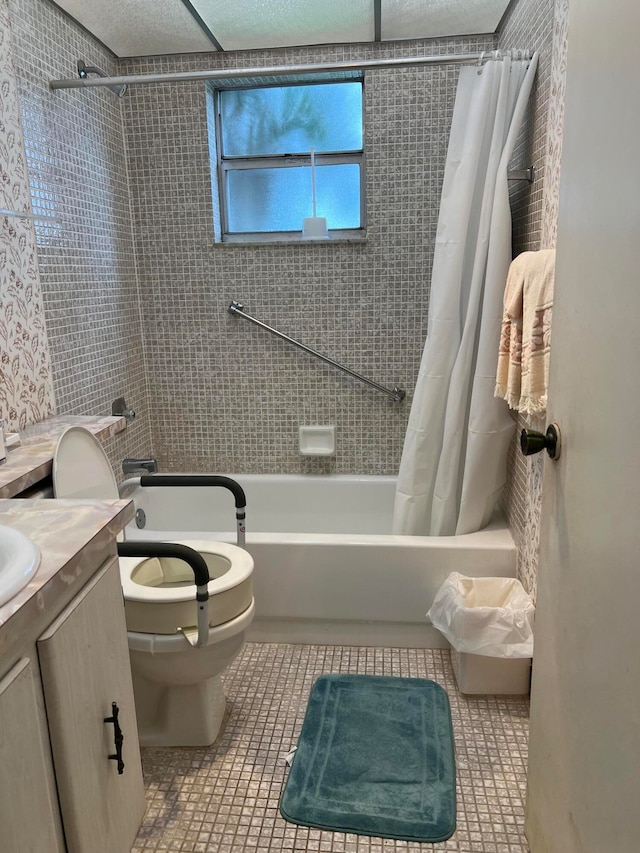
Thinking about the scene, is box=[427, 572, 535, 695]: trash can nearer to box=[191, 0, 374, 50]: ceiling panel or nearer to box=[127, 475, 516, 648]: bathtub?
box=[127, 475, 516, 648]: bathtub

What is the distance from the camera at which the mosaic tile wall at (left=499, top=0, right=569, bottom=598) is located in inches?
68.9

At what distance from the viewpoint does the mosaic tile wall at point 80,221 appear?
2047 mm

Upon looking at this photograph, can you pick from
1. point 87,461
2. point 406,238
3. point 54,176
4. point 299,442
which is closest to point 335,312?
point 406,238

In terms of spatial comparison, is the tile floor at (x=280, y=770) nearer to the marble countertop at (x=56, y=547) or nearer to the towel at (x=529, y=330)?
the marble countertop at (x=56, y=547)

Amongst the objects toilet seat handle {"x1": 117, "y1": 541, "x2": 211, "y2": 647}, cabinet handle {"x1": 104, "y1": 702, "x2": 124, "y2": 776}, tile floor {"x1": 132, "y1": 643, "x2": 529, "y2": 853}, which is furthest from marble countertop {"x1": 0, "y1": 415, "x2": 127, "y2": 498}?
tile floor {"x1": 132, "y1": 643, "x2": 529, "y2": 853}

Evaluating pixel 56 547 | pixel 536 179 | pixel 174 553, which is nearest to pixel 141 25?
pixel 536 179

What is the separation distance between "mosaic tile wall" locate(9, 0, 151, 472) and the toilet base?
1021 millimetres

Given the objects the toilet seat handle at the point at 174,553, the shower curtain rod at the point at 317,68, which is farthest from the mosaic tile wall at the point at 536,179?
the toilet seat handle at the point at 174,553

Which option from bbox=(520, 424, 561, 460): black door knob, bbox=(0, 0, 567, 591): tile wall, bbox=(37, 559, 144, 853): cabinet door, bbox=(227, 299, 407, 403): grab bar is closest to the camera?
bbox=(37, 559, 144, 853): cabinet door

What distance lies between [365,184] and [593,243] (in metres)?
1.92

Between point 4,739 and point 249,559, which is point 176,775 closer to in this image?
point 249,559

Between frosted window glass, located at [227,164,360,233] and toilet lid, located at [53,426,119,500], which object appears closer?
toilet lid, located at [53,426,119,500]

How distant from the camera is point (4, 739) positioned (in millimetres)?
A: 827

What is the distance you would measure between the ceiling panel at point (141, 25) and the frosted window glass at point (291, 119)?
30cm
